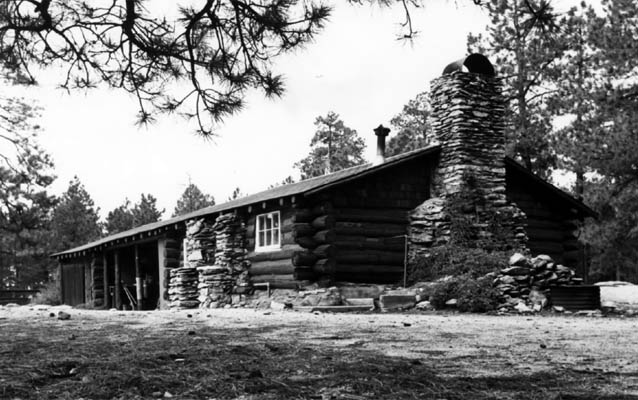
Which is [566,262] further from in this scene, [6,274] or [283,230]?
[6,274]

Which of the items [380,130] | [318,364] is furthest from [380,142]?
[318,364]

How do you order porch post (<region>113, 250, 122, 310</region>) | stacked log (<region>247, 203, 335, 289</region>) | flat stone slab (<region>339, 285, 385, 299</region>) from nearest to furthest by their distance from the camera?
flat stone slab (<region>339, 285, 385, 299</region>)
stacked log (<region>247, 203, 335, 289</region>)
porch post (<region>113, 250, 122, 310</region>)

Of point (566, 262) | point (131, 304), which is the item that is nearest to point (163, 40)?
point (566, 262)

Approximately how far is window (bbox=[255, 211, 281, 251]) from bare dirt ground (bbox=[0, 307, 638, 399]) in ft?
33.2

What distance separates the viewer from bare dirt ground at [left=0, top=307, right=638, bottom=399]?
432 cm

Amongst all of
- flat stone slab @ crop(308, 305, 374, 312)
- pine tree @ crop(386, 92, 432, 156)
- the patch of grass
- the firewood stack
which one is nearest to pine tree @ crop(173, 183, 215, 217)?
pine tree @ crop(386, 92, 432, 156)

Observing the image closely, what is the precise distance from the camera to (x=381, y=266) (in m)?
17.8

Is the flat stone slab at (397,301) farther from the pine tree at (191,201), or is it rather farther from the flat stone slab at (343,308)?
the pine tree at (191,201)

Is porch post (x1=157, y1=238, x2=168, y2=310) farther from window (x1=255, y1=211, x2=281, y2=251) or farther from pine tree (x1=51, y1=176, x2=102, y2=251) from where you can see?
pine tree (x1=51, y1=176, x2=102, y2=251)

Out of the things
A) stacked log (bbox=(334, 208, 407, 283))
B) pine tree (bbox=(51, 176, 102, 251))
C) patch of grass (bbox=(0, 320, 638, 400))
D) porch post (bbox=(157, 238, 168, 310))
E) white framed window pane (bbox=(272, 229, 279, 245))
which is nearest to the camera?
patch of grass (bbox=(0, 320, 638, 400))

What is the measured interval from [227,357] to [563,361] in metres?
2.66

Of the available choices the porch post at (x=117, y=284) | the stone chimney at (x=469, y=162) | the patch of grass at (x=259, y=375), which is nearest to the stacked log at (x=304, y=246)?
the stone chimney at (x=469, y=162)

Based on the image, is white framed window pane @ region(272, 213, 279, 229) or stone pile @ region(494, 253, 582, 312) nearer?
stone pile @ region(494, 253, 582, 312)

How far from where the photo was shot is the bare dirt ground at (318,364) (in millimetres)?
4324
